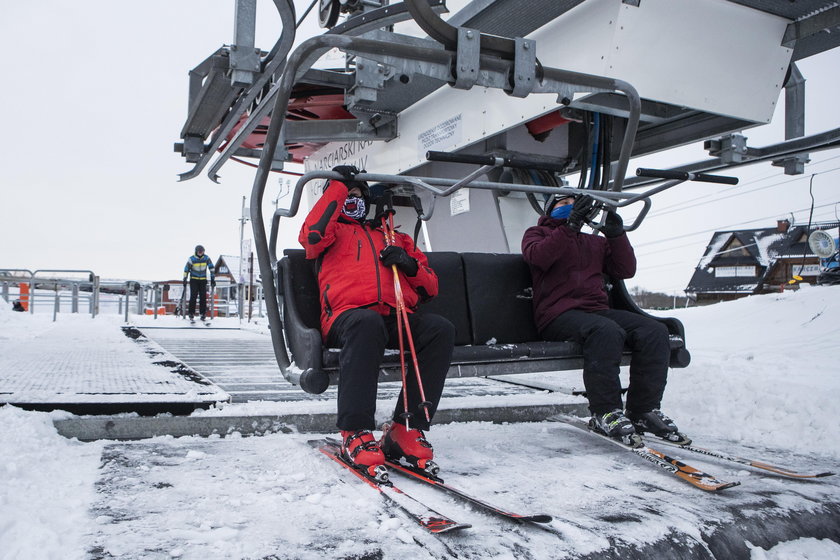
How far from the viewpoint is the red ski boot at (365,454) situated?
7.82 feet

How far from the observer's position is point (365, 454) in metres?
2.41

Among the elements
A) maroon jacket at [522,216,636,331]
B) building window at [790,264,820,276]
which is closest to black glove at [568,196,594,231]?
maroon jacket at [522,216,636,331]

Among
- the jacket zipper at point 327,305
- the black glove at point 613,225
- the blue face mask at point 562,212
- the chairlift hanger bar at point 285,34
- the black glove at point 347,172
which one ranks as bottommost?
the jacket zipper at point 327,305

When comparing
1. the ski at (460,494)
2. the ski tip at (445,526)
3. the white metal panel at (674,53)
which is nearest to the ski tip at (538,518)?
the ski at (460,494)

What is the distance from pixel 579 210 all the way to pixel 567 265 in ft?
1.06

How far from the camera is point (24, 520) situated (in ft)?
5.91


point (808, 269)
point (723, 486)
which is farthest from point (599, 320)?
point (808, 269)

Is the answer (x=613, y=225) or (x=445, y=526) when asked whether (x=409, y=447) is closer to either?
(x=445, y=526)

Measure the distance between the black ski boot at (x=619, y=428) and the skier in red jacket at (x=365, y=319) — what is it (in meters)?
0.82

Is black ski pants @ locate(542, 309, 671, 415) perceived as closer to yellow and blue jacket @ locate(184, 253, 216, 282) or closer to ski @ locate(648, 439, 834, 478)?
ski @ locate(648, 439, 834, 478)

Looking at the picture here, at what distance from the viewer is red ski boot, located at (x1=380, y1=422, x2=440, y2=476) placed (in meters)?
2.53

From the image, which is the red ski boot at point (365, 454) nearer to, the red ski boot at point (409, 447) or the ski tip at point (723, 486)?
the red ski boot at point (409, 447)

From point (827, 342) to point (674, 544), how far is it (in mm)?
8101

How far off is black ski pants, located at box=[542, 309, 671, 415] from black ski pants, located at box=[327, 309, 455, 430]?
2.48ft
